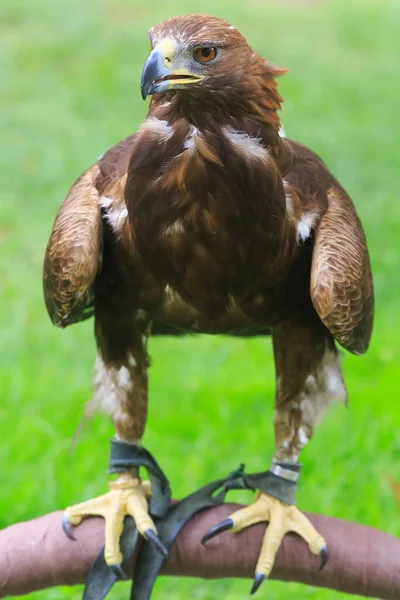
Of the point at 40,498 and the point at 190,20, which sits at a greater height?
the point at 190,20

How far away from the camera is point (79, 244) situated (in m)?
2.03

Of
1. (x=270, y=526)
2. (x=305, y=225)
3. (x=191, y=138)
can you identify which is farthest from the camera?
(x=270, y=526)

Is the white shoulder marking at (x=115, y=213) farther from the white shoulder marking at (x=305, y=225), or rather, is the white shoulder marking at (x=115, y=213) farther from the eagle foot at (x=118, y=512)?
the eagle foot at (x=118, y=512)

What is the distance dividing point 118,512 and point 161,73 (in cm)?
133

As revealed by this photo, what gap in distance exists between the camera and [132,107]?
820 cm

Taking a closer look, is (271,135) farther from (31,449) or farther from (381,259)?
(381,259)

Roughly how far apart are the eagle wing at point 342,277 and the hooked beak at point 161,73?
1.89 ft

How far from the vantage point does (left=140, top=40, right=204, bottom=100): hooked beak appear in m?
1.64

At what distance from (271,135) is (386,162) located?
18.3 feet

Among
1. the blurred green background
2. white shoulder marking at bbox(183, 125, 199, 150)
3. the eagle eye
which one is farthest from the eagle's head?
the blurred green background

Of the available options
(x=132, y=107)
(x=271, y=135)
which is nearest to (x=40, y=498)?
(x=271, y=135)

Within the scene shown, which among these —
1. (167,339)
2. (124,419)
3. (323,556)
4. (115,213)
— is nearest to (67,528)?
(124,419)

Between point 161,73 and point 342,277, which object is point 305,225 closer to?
point 342,277

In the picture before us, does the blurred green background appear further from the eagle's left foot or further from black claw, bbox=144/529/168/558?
black claw, bbox=144/529/168/558
